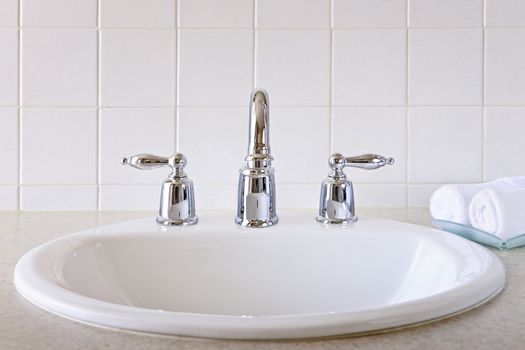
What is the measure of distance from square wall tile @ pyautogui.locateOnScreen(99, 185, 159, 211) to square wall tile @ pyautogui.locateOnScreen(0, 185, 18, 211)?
16cm

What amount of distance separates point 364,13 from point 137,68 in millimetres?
447

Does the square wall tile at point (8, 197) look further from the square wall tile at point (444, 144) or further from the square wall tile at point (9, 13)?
the square wall tile at point (444, 144)

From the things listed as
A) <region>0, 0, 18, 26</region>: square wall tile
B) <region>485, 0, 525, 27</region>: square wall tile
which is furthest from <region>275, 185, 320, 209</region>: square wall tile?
<region>0, 0, 18, 26</region>: square wall tile

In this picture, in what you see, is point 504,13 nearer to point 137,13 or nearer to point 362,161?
point 362,161

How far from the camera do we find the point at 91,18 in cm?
95

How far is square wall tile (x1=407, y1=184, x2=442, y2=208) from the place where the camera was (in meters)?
0.96

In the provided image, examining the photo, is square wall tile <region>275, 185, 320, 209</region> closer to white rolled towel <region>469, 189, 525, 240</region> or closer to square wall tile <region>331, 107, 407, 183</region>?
square wall tile <region>331, 107, 407, 183</region>

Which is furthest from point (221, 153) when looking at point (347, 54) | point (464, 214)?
point (464, 214)

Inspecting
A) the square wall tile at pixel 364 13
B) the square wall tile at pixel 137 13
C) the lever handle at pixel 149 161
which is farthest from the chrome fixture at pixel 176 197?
the square wall tile at pixel 364 13

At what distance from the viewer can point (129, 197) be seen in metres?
0.95

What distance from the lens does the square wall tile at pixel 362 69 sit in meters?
0.95

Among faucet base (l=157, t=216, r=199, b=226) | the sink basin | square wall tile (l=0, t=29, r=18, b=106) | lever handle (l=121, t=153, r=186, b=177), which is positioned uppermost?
square wall tile (l=0, t=29, r=18, b=106)

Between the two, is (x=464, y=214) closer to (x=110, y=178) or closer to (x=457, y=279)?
(x=457, y=279)

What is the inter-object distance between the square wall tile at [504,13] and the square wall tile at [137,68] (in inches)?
24.0
